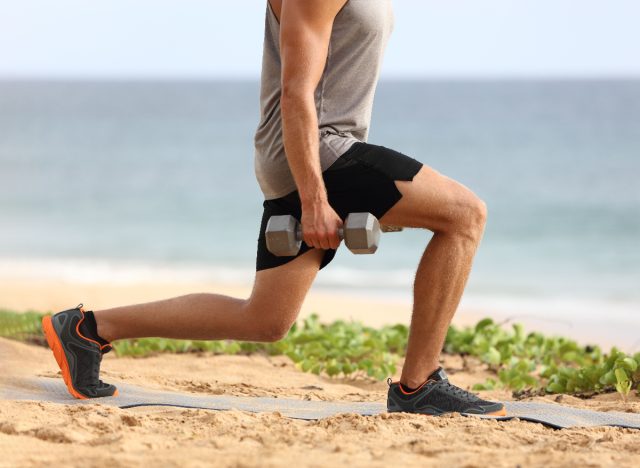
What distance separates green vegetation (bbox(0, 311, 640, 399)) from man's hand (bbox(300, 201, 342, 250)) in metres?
1.94

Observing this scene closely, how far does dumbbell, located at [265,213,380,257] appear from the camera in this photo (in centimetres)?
373

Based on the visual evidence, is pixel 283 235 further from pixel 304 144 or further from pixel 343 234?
pixel 304 144

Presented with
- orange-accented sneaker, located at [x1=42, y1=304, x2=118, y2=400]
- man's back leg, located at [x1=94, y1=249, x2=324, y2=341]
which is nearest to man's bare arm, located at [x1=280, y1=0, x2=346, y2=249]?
man's back leg, located at [x1=94, y1=249, x2=324, y2=341]

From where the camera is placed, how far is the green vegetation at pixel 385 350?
5.56 metres

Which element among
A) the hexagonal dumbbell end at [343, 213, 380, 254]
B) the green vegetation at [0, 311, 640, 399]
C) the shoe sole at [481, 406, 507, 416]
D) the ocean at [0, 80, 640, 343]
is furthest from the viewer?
the ocean at [0, 80, 640, 343]

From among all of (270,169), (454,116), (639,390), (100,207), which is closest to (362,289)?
(639,390)

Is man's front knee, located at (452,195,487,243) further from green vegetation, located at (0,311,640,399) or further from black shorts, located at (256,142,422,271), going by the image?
green vegetation, located at (0,311,640,399)

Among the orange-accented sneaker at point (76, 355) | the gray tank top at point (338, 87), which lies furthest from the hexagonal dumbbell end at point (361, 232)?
the orange-accented sneaker at point (76, 355)

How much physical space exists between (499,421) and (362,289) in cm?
890

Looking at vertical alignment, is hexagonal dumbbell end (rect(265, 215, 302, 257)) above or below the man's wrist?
below

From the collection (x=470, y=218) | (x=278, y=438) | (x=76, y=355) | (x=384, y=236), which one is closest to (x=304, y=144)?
(x=470, y=218)

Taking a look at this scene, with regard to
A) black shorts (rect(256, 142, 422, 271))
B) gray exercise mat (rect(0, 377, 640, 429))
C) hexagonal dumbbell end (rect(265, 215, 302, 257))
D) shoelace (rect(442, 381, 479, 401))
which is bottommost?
gray exercise mat (rect(0, 377, 640, 429))

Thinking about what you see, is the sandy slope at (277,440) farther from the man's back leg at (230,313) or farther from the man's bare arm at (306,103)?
the man's bare arm at (306,103)

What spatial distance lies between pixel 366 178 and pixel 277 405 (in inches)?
43.3
